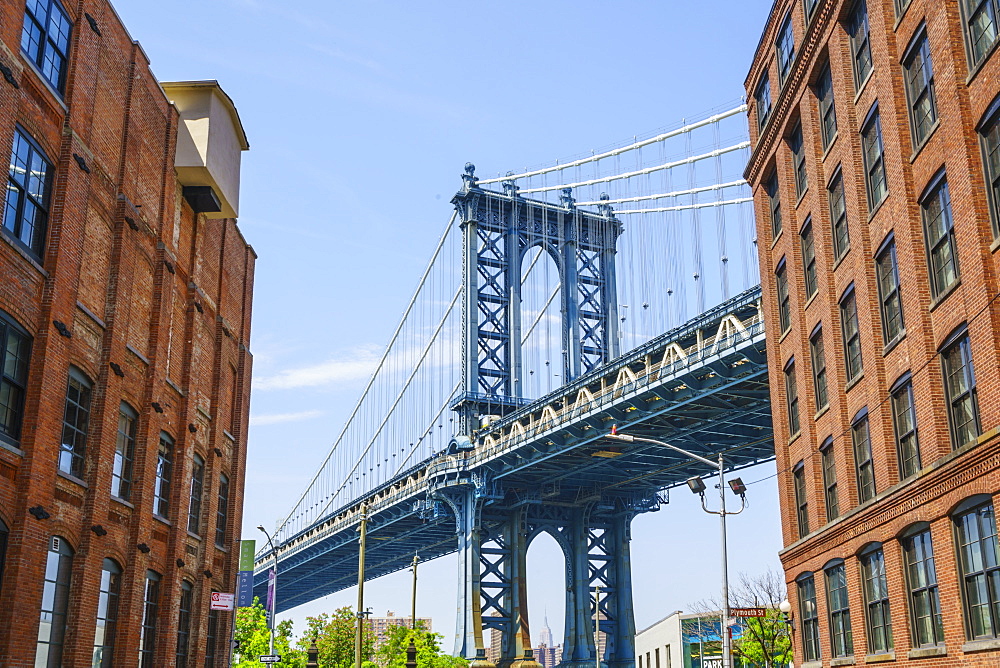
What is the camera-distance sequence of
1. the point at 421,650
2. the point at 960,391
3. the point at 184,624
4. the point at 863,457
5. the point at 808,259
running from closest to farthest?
the point at 960,391 < the point at 863,457 < the point at 808,259 < the point at 184,624 < the point at 421,650

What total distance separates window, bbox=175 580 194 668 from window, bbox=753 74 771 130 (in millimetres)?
23104

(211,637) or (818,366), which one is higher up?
(818,366)

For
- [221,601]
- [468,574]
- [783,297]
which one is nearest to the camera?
[221,601]

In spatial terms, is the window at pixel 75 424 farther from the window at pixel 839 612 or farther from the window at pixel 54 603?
the window at pixel 839 612

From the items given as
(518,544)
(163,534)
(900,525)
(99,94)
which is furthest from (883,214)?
(518,544)

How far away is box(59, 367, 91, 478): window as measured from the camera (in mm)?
23469

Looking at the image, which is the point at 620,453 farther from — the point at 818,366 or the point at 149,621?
the point at 149,621

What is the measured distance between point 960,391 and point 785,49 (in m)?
16.8

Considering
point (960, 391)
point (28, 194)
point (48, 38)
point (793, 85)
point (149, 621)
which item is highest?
point (793, 85)

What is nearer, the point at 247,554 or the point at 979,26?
the point at 979,26

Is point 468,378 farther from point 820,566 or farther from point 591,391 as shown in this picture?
point 820,566

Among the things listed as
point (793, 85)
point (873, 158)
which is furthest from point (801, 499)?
point (793, 85)

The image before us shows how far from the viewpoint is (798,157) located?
3306 centimetres

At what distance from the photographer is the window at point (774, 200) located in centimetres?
3534
